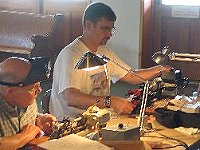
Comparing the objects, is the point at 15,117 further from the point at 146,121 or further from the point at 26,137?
the point at 146,121

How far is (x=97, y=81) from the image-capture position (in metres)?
3.53

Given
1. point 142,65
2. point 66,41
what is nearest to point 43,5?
point 66,41

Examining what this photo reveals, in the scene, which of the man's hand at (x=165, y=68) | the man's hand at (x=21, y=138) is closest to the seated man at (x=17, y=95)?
the man's hand at (x=21, y=138)

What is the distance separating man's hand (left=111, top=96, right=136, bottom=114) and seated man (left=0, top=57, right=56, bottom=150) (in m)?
0.68

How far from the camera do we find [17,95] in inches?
99.8

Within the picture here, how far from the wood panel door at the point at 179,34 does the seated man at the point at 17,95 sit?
482 centimetres

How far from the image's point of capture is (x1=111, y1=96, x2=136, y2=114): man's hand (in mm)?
3167

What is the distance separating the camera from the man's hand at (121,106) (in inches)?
125

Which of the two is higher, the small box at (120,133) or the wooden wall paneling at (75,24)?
the wooden wall paneling at (75,24)

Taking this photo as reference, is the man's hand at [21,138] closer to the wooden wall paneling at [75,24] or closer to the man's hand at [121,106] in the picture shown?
the man's hand at [121,106]

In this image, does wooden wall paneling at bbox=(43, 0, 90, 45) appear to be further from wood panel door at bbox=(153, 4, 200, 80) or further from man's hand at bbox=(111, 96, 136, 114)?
man's hand at bbox=(111, 96, 136, 114)

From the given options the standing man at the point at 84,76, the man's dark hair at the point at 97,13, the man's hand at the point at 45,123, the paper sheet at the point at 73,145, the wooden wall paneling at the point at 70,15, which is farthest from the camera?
the wooden wall paneling at the point at 70,15

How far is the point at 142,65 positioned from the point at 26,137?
5139 mm

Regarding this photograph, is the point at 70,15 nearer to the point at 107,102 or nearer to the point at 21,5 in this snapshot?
the point at 21,5
